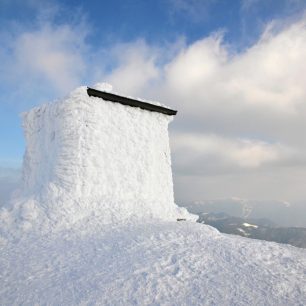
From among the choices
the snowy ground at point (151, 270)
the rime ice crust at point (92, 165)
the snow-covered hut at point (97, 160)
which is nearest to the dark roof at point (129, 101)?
the snow-covered hut at point (97, 160)

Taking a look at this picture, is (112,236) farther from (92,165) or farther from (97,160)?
(97,160)

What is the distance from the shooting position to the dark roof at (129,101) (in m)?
13.4

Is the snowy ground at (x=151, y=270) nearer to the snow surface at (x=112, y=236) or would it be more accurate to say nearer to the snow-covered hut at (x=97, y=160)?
the snow surface at (x=112, y=236)

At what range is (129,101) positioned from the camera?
14.2 metres

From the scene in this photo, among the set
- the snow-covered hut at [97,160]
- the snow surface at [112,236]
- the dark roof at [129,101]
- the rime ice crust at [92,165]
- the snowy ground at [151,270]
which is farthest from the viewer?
the dark roof at [129,101]

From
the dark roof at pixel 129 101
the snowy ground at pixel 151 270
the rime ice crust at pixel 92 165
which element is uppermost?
the dark roof at pixel 129 101

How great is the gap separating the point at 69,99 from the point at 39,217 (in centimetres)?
506

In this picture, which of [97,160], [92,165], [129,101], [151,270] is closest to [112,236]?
[151,270]

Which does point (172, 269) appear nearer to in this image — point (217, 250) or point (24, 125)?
point (217, 250)

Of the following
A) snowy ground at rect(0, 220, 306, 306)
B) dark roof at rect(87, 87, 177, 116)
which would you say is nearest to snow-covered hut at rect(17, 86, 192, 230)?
dark roof at rect(87, 87, 177, 116)

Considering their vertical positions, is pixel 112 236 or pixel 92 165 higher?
pixel 92 165

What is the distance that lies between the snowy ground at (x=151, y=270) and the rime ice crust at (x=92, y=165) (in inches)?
65.3

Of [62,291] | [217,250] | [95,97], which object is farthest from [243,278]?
[95,97]

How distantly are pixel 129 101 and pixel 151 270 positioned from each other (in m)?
8.79
